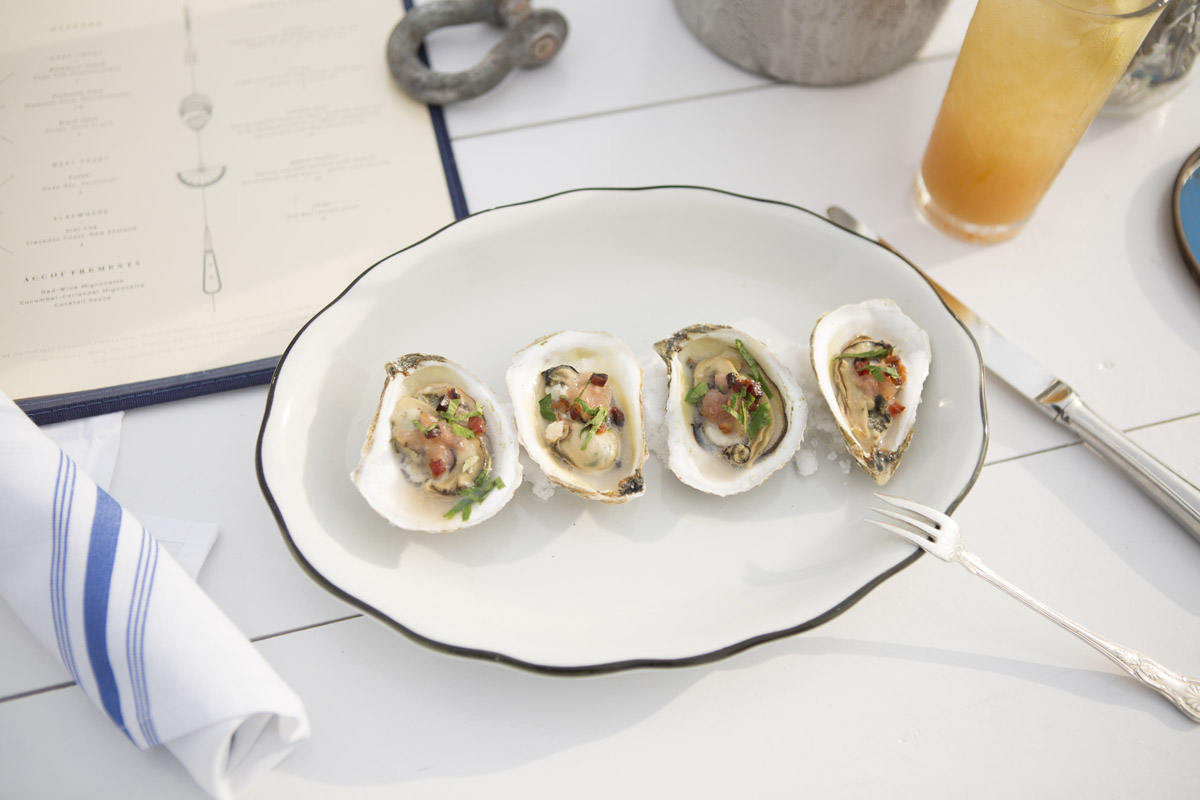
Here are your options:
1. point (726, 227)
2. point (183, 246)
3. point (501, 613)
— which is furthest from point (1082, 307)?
point (183, 246)

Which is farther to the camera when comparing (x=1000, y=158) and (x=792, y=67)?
(x=792, y=67)

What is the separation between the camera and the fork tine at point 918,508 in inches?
39.3

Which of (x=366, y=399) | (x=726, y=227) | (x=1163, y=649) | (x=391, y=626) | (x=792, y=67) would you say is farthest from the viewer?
(x=792, y=67)

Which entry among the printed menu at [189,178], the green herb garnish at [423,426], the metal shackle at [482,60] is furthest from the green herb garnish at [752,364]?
the metal shackle at [482,60]

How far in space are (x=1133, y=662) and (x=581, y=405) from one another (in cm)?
81

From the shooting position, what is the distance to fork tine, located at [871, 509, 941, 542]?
995 mm

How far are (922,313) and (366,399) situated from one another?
34.2 inches

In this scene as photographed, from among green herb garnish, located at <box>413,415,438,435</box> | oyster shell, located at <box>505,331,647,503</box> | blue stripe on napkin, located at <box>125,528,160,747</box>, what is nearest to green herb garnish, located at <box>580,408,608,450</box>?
oyster shell, located at <box>505,331,647,503</box>

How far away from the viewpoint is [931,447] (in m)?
1.09

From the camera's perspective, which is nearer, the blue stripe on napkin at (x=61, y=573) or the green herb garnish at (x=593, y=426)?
the blue stripe on napkin at (x=61, y=573)

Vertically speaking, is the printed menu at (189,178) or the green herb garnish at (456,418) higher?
the printed menu at (189,178)

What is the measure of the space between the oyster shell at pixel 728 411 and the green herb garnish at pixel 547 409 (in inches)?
6.8

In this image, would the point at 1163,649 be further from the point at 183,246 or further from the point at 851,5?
the point at 183,246

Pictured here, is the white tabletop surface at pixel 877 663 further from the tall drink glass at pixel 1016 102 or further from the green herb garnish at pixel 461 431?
the green herb garnish at pixel 461 431
